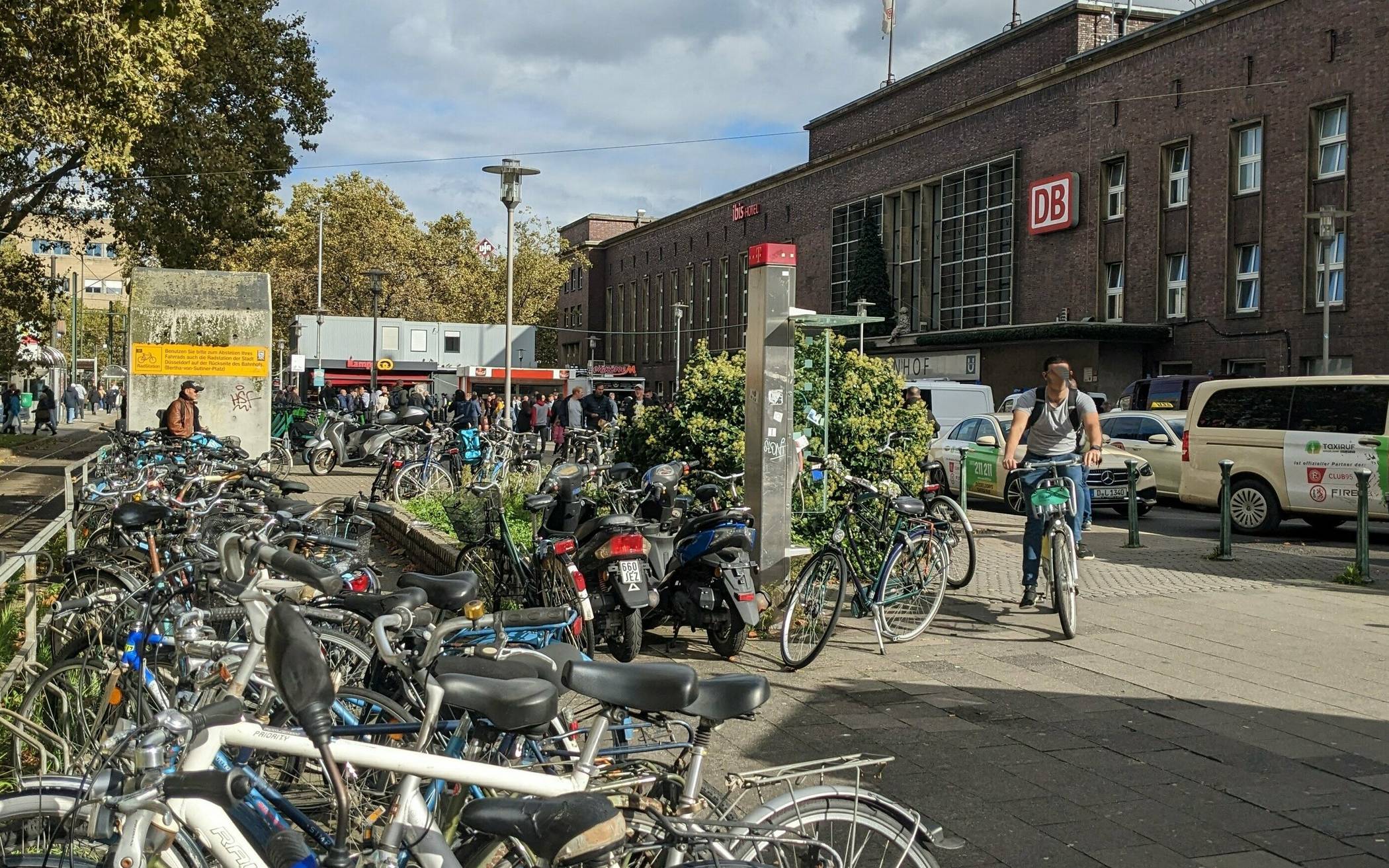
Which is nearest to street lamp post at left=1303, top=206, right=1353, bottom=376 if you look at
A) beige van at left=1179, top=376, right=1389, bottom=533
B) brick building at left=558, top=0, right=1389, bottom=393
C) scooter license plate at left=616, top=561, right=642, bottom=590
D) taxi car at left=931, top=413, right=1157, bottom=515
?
brick building at left=558, top=0, right=1389, bottom=393

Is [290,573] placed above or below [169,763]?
above

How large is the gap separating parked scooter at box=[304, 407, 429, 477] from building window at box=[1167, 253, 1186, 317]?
23.5 m

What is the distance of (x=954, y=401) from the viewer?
24844 mm

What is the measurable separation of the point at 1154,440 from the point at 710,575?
48.6 feet

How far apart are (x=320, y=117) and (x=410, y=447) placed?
11.0 metres

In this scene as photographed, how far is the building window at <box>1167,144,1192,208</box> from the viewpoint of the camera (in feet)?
119

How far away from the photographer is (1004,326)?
41.8 m

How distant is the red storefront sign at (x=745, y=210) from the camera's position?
67.2 meters

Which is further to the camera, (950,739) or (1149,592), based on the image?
(1149,592)

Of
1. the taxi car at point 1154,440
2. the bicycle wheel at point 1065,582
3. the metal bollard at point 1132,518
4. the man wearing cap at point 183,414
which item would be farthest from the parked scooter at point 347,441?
the bicycle wheel at point 1065,582

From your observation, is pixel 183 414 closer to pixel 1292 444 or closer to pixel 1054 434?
pixel 1054 434

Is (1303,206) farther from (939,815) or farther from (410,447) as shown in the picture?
(939,815)

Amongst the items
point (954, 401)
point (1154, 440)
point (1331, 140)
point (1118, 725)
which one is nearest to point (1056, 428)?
point (1118, 725)

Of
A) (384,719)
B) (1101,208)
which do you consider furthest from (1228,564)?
(1101,208)
